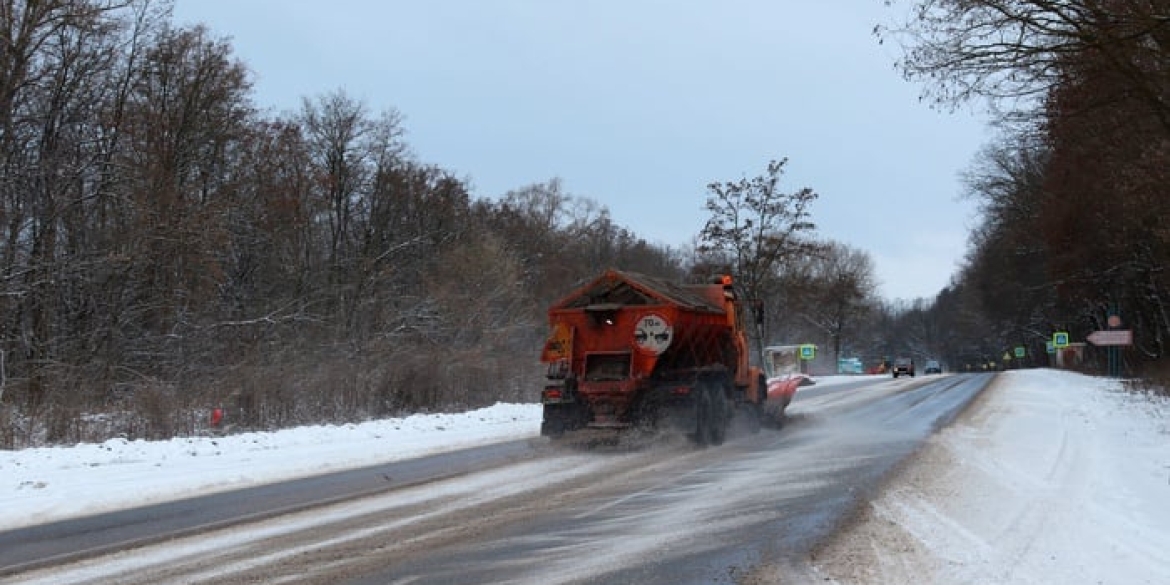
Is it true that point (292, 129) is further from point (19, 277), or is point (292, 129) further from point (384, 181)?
point (19, 277)

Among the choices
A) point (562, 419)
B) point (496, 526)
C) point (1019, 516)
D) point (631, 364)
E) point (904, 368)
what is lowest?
point (496, 526)

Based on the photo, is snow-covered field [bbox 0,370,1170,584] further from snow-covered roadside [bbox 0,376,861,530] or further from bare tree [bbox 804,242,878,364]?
bare tree [bbox 804,242,878,364]

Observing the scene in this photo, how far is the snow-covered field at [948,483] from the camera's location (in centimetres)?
705

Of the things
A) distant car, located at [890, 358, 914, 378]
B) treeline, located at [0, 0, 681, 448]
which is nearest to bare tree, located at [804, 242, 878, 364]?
distant car, located at [890, 358, 914, 378]

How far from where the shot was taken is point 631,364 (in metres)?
15.8

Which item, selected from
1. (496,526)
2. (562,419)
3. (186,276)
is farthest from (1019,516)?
(186,276)

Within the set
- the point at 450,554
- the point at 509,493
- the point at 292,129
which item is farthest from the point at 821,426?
the point at 292,129

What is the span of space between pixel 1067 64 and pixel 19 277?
73.4 feet

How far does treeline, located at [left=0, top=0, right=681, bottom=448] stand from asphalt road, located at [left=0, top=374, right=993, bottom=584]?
803 centimetres

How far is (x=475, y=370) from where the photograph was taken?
2802 centimetres

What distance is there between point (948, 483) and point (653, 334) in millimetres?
5939

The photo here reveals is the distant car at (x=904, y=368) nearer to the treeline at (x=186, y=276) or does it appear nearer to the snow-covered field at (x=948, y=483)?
the treeline at (x=186, y=276)

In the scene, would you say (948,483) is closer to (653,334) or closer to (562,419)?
(653,334)

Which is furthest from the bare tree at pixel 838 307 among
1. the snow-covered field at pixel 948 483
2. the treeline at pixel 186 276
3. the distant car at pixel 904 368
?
the snow-covered field at pixel 948 483
